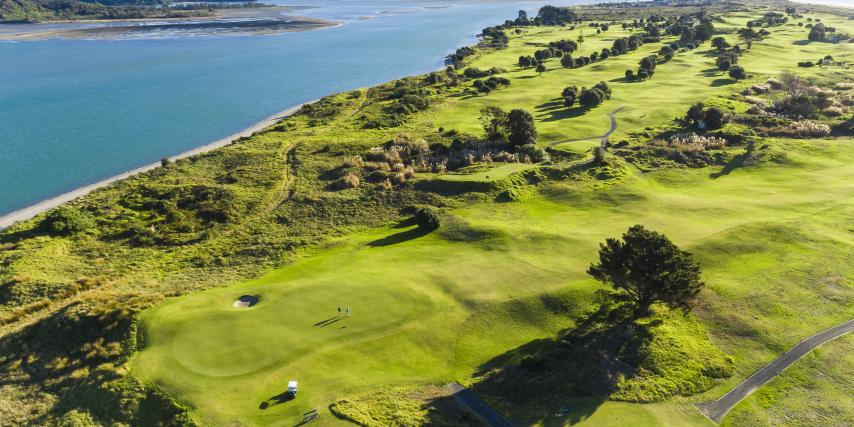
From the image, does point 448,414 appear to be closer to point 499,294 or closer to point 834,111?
point 499,294

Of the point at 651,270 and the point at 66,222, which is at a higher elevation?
the point at 651,270

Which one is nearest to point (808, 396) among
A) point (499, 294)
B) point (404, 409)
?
point (499, 294)

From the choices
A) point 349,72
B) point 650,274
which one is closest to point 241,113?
point 349,72

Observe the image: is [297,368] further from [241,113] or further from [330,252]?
[241,113]

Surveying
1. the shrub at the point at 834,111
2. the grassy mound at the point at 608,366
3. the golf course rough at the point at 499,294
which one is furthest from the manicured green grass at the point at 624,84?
the grassy mound at the point at 608,366

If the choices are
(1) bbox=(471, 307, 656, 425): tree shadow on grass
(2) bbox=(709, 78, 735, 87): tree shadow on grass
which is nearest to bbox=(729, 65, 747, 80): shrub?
(2) bbox=(709, 78, 735, 87): tree shadow on grass

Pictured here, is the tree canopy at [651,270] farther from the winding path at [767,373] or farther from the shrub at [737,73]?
the shrub at [737,73]

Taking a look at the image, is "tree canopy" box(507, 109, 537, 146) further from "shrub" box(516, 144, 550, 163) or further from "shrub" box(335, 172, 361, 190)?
"shrub" box(335, 172, 361, 190)
